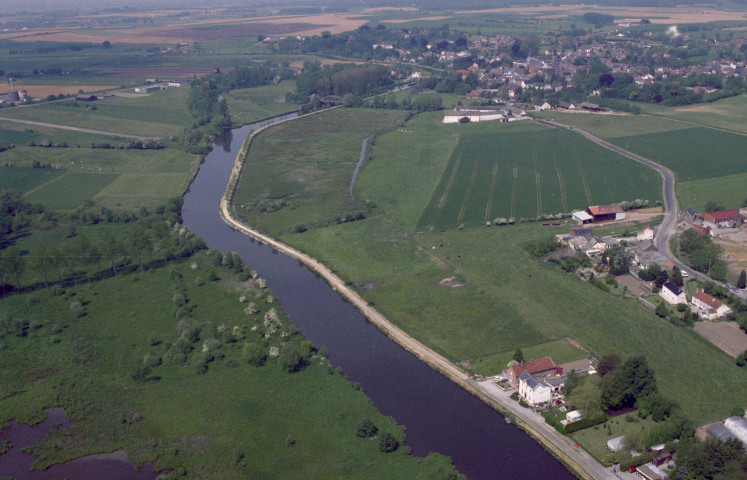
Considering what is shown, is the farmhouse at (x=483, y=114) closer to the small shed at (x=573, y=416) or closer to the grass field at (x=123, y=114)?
the grass field at (x=123, y=114)

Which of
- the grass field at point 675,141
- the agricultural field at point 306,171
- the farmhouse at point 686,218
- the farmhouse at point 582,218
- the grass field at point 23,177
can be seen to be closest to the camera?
the farmhouse at point 686,218

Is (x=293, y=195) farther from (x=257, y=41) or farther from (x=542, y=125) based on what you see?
(x=257, y=41)

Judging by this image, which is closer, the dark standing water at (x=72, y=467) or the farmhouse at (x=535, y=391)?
the dark standing water at (x=72, y=467)

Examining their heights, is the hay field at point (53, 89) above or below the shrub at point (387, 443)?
below

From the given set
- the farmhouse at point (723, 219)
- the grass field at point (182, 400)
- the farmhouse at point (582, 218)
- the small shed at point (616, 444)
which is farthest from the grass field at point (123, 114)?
the small shed at point (616, 444)

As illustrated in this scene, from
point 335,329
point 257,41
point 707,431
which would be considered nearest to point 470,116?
point 335,329

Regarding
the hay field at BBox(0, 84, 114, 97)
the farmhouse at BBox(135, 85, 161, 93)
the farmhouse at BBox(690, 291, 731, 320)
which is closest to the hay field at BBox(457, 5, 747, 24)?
the farmhouse at BBox(135, 85, 161, 93)

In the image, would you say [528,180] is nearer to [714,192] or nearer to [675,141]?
[714,192]

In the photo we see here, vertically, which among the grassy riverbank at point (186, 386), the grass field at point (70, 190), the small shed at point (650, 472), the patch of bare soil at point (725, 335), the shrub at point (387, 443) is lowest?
the grass field at point (70, 190)
